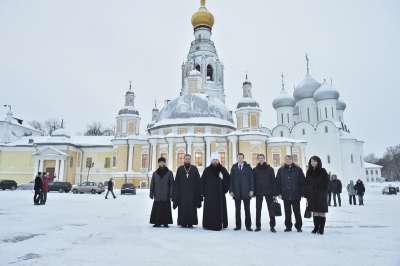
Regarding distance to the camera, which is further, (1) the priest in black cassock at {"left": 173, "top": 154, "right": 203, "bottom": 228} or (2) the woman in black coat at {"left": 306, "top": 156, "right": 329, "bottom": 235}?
(1) the priest in black cassock at {"left": 173, "top": 154, "right": 203, "bottom": 228}

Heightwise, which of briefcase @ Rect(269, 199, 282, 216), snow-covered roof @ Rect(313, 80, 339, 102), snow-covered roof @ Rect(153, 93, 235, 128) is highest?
snow-covered roof @ Rect(313, 80, 339, 102)

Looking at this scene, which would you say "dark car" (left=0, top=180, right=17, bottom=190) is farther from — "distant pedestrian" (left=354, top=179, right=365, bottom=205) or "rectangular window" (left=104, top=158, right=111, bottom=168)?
"distant pedestrian" (left=354, top=179, right=365, bottom=205)

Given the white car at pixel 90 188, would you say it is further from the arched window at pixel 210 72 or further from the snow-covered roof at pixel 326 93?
the snow-covered roof at pixel 326 93

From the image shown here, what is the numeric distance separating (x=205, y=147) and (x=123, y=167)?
10308mm

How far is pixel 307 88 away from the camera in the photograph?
150 ft

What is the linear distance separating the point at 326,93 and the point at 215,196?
3966 cm

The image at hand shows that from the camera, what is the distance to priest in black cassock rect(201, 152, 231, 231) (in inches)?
278

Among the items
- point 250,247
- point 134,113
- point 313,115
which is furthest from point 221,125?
point 250,247

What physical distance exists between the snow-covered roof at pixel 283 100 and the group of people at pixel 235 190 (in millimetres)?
42109

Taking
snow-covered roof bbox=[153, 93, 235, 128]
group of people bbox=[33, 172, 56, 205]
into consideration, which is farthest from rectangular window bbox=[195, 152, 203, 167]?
group of people bbox=[33, 172, 56, 205]

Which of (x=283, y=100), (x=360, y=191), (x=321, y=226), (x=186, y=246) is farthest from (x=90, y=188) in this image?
(x=283, y=100)

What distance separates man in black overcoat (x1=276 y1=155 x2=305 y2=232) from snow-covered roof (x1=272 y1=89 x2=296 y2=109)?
42.1 meters

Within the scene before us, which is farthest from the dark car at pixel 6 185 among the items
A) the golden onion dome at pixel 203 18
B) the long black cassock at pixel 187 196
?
the golden onion dome at pixel 203 18

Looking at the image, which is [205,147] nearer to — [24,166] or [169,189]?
[24,166]
